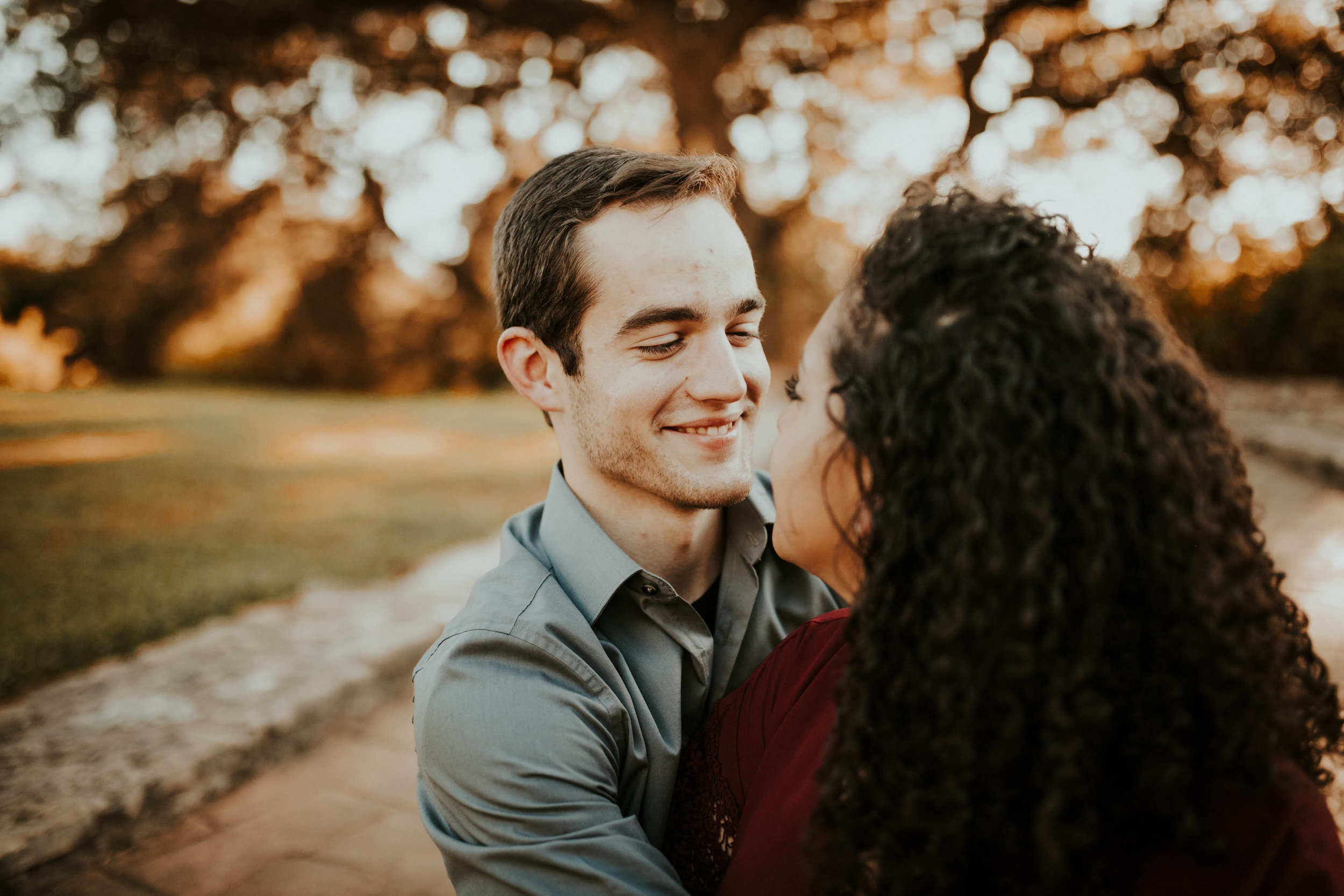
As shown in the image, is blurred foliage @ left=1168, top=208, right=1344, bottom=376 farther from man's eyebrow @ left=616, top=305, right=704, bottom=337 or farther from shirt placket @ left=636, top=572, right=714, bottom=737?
shirt placket @ left=636, top=572, right=714, bottom=737

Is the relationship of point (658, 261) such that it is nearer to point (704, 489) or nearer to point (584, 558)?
point (704, 489)

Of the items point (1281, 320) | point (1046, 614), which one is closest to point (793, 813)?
point (1046, 614)

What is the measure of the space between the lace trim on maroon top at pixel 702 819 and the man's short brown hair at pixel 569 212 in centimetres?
93

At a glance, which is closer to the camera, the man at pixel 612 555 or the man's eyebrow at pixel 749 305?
the man at pixel 612 555

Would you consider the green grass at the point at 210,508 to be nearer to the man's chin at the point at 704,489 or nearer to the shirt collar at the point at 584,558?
the shirt collar at the point at 584,558

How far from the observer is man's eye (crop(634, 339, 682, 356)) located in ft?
6.08

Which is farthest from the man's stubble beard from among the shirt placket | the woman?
the woman

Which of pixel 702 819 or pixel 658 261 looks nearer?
pixel 702 819

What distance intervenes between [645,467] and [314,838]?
6.52ft

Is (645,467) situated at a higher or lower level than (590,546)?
higher

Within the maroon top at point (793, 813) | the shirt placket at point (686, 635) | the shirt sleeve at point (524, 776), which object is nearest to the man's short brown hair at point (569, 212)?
the shirt placket at point (686, 635)

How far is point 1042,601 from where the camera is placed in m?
0.95

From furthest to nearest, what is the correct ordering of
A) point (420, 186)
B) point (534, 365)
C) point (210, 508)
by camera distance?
point (420, 186)
point (210, 508)
point (534, 365)

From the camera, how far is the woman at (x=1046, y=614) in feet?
3.04
